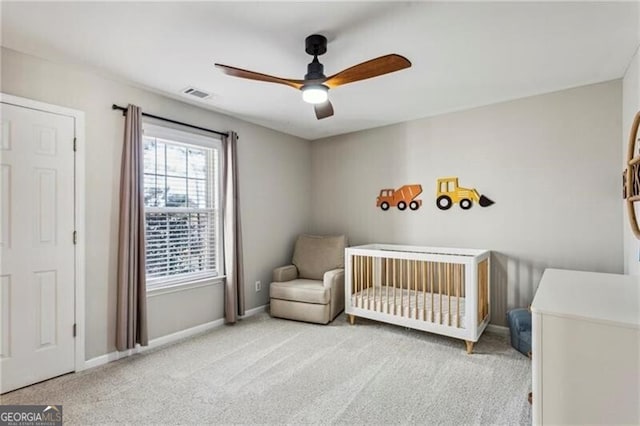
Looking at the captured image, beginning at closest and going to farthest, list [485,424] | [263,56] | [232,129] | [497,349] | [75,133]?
[485,424], [263,56], [75,133], [497,349], [232,129]

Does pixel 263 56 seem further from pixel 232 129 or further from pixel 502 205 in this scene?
pixel 502 205

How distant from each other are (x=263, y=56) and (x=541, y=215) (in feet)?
9.47

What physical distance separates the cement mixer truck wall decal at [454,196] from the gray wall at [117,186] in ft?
6.63

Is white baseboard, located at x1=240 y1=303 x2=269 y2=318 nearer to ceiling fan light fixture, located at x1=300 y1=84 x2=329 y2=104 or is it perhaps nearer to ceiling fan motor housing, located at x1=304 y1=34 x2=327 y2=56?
ceiling fan light fixture, located at x1=300 y1=84 x2=329 y2=104

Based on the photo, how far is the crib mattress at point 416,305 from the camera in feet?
9.68

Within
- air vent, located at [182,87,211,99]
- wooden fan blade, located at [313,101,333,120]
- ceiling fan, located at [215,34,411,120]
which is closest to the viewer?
ceiling fan, located at [215,34,411,120]

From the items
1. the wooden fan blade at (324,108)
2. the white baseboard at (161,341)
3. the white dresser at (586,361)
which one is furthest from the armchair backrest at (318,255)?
the white dresser at (586,361)

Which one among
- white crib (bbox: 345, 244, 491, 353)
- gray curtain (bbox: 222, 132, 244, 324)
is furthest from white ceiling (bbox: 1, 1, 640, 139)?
white crib (bbox: 345, 244, 491, 353)

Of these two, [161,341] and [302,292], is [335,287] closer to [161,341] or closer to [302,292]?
[302,292]

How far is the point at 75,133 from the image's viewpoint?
2539 mm

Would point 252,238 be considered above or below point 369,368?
above

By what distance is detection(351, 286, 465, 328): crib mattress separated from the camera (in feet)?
9.68

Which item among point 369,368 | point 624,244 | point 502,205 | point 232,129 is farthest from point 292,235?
point 624,244

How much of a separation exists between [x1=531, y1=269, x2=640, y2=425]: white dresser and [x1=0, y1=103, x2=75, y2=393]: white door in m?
3.07
